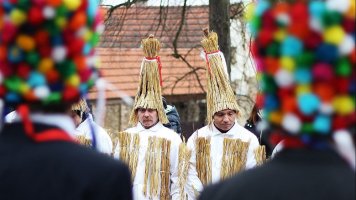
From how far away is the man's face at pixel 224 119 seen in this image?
913cm

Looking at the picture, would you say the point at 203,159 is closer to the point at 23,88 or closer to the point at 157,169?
the point at 157,169

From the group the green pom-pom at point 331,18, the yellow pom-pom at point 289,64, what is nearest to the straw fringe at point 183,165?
the yellow pom-pom at point 289,64

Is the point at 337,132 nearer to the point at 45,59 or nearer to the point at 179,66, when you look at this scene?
the point at 45,59

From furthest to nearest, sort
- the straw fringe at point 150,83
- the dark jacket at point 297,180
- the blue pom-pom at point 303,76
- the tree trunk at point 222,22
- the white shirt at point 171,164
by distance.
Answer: the tree trunk at point 222,22, the straw fringe at point 150,83, the white shirt at point 171,164, the blue pom-pom at point 303,76, the dark jacket at point 297,180

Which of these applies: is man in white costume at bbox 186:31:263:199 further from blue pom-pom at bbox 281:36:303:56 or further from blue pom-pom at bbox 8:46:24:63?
blue pom-pom at bbox 281:36:303:56

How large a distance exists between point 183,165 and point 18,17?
216 inches

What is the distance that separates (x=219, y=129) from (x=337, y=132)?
234 inches

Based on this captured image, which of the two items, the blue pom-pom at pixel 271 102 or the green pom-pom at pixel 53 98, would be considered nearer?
the blue pom-pom at pixel 271 102

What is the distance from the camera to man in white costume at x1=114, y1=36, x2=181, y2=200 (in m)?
8.98

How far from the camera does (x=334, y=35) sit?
3.15 m

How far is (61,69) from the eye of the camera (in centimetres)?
364

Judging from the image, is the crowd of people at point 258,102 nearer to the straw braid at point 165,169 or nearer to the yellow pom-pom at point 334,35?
the yellow pom-pom at point 334,35

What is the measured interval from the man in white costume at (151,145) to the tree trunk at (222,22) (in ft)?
21.2

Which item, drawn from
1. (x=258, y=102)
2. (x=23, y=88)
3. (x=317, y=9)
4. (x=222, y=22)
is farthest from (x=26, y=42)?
(x=222, y=22)
